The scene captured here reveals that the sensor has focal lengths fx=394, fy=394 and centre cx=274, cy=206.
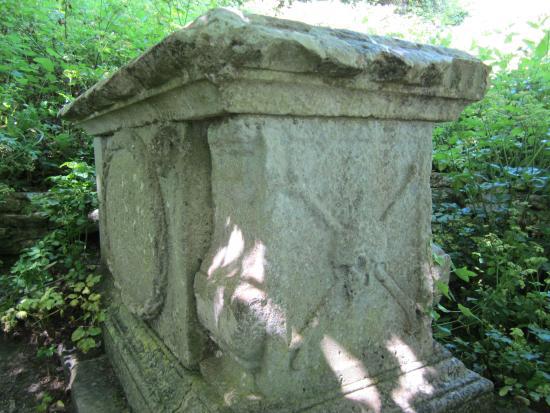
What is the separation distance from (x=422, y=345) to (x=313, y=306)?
1.97 feet

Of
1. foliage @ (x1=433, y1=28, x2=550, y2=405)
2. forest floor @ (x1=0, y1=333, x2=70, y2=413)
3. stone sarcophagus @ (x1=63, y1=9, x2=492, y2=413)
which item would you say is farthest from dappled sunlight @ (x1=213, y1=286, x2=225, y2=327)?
forest floor @ (x1=0, y1=333, x2=70, y2=413)

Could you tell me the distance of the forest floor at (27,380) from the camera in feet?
6.53

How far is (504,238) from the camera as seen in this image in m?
2.35

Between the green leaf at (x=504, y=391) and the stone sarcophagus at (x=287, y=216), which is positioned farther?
the green leaf at (x=504, y=391)

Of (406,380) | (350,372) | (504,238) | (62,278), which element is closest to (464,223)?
(504,238)

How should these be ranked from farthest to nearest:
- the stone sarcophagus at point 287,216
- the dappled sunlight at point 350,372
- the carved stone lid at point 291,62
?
the dappled sunlight at point 350,372
the stone sarcophagus at point 287,216
the carved stone lid at point 291,62

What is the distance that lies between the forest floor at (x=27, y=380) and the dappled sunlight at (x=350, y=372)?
146 centimetres

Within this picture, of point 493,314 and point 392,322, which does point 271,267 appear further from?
point 493,314

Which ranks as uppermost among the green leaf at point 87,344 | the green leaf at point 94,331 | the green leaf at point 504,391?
the green leaf at point 504,391

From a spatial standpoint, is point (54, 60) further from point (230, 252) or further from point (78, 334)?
point (230, 252)

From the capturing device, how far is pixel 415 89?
1.31m

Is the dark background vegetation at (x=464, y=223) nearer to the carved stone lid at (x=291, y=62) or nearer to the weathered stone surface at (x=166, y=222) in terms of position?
the weathered stone surface at (x=166, y=222)

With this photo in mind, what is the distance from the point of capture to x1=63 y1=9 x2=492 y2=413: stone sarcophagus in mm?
1063

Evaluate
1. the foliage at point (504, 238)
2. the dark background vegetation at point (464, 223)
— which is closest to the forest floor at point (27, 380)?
the dark background vegetation at point (464, 223)
